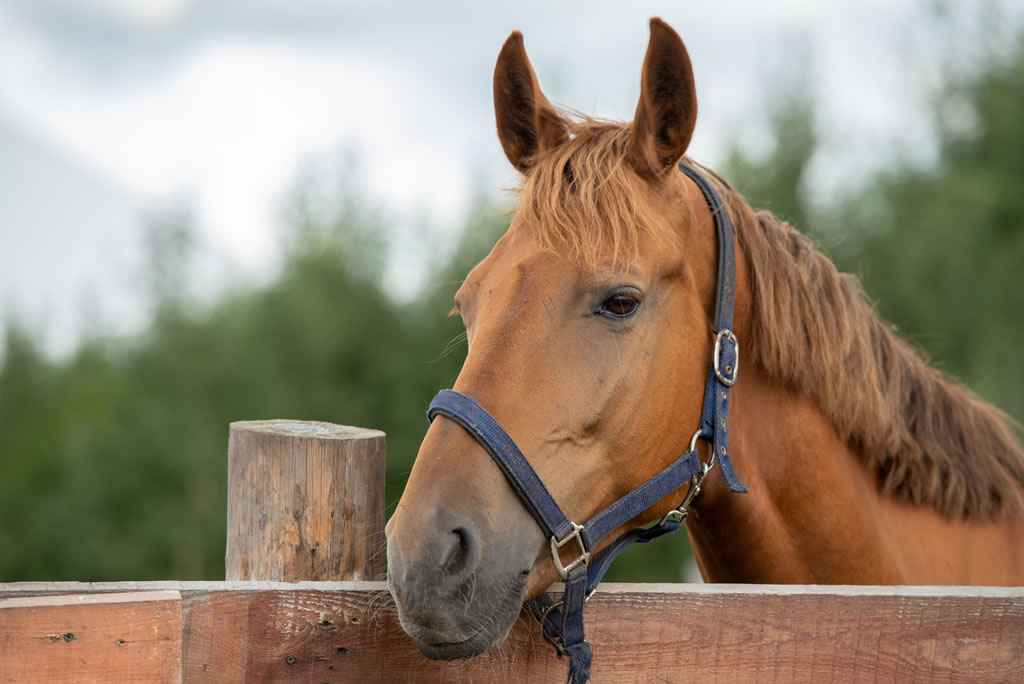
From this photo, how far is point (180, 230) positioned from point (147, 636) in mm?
25993

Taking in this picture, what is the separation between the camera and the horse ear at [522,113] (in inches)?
98.4

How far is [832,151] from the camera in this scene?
26.0 metres

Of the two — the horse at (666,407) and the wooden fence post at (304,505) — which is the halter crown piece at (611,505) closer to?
the horse at (666,407)

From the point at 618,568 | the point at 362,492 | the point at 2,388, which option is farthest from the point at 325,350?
the point at 362,492

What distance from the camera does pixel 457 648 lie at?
1.79m

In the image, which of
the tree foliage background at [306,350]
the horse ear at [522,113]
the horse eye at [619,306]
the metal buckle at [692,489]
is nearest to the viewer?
the horse eye at [619,306]

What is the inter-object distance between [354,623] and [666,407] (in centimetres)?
92

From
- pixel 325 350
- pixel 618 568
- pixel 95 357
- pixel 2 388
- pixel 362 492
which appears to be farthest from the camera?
pixel 95 357

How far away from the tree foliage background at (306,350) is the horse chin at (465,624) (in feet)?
64.4

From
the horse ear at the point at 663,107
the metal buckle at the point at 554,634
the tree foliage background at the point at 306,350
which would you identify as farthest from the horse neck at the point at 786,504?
the tree foliage background at the point at 306,350

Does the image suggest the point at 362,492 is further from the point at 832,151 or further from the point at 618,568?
the point at 832,151

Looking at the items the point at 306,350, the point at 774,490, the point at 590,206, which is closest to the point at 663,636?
the point at 774,490

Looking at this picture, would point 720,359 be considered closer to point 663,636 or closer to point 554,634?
point 663,636

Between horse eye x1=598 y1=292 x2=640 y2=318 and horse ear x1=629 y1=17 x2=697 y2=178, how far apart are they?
A: 42 cm
